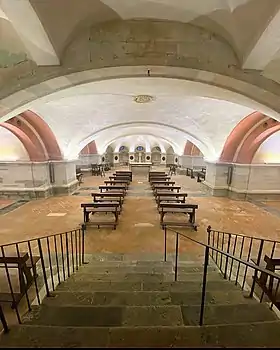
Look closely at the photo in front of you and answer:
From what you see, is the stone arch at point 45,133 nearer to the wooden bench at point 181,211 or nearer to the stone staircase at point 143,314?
the wooden bench at point 181,211

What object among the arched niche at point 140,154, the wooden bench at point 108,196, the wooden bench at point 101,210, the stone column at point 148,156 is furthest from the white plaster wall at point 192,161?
the wooden bench at point 101,210

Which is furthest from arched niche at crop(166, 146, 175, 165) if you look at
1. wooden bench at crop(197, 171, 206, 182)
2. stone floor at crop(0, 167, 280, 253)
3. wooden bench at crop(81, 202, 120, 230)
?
wooden bench at crop(81, 202, 120, 230)

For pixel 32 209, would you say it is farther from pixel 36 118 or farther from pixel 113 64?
pixel 113 64

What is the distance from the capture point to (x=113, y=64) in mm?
3277

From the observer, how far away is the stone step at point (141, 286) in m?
3.26

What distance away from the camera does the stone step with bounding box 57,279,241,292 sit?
3.26 metres

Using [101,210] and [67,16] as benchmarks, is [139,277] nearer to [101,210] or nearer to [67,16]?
[101,210]

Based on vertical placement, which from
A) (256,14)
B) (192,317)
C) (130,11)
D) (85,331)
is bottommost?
(192,317)

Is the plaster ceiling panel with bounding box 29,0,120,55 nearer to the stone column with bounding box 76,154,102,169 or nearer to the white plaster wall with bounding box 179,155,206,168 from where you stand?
the stone column with bounding box 76,154,102,169

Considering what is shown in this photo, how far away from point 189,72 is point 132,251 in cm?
392

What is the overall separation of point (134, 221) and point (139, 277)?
11.2ft

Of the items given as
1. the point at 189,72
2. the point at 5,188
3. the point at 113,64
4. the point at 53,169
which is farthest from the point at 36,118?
the point at 189,72

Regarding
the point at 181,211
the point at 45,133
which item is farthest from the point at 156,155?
the point at 181,211

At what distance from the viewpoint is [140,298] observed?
2.89 metres
